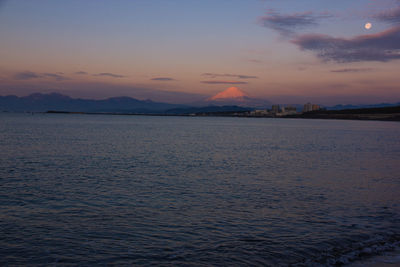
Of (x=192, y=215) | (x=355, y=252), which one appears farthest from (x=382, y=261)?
(x=192, y=215)

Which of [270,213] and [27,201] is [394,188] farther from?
[27,201]

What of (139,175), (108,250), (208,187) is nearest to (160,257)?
(108,250)

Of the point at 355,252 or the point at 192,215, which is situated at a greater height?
the point at 192,215

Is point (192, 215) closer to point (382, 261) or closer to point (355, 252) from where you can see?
point (355, 252)

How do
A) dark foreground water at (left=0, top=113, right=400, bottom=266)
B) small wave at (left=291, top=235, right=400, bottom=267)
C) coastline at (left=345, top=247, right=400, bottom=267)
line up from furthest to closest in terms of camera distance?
dark foreground water at (left=0, top=113, right=400, bottom=266) → small wave at (left=291, top=235, right=400, bottom=267) → coastline at (left=345, top=247, right=400, bottom=267)

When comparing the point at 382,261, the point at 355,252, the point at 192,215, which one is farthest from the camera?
the point at 192,215

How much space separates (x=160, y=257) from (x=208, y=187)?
10704mm

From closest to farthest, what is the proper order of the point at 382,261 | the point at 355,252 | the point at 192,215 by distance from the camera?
the point at 382,261 → the point at 355,252 → the point at 192,215

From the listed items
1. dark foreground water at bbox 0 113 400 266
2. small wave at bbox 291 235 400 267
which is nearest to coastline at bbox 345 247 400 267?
small wave at bbox 291 235 400 267

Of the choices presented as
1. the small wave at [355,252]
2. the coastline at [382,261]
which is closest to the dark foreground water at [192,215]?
the small wave at [355,252]

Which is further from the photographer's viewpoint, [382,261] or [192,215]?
[192,215]

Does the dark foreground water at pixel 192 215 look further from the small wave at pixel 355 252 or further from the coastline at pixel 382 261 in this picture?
the coastline at pixel 382 261

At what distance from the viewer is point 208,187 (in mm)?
21406

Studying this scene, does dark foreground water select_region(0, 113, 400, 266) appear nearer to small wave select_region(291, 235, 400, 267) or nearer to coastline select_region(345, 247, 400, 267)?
small wave select_region(291, 235, 400, 267)
